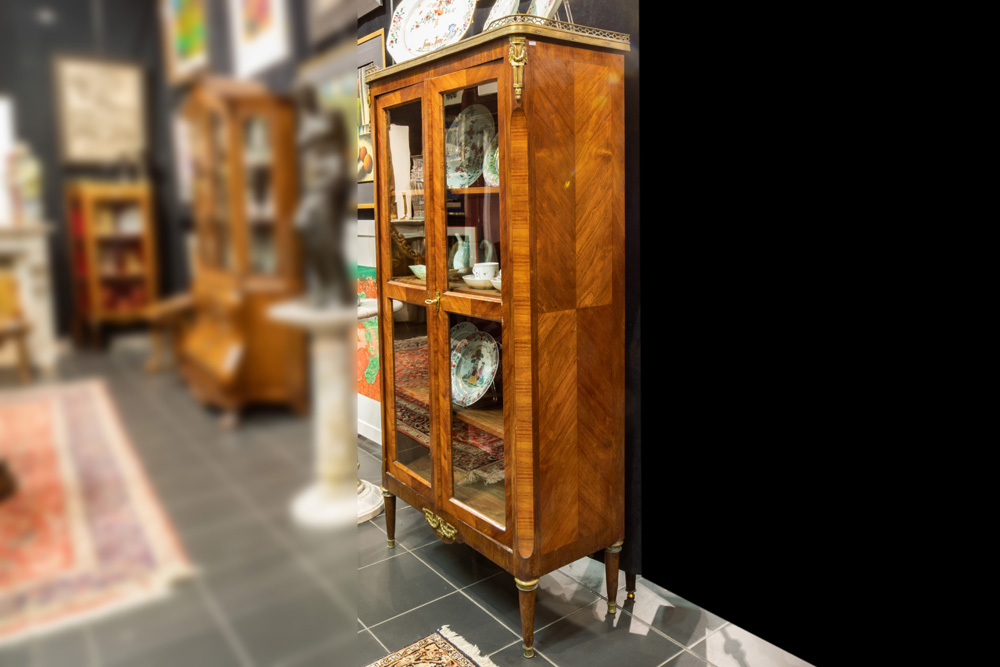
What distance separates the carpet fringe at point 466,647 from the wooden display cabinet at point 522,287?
13 cm

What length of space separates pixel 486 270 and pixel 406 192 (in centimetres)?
47

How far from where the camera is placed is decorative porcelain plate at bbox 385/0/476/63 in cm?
212

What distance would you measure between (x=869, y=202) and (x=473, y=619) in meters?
1.66

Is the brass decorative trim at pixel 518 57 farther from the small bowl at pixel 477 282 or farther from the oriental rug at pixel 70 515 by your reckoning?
the oriental rug at pixel 70 515

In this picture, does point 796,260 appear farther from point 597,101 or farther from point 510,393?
point 510,393

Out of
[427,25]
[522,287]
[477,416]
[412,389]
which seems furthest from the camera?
[412,389]

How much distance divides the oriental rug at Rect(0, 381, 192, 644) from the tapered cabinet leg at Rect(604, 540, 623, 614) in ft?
6.32

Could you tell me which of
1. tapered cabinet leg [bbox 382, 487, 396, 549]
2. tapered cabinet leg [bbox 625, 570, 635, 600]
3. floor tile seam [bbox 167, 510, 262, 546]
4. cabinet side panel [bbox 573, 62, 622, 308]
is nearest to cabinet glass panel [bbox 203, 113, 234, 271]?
floor tile seam [bbox 167, 510, 262, 546]

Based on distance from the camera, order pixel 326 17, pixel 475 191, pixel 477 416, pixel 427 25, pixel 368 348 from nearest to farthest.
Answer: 1. pixel 326 17
2. pixel 475 191
3. pixel 477 416
4. pixel 427 25
5. pixel 368 348

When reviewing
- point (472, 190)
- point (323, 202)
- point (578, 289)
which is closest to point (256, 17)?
point (323, 202)

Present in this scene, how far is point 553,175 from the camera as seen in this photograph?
5.93ft

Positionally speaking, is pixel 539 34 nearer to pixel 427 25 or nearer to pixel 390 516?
Answer: pixel 427 25

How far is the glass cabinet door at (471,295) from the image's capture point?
1.95 metres

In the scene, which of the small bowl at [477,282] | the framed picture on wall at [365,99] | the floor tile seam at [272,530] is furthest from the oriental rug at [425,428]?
the floor tile seam at [272,530]
